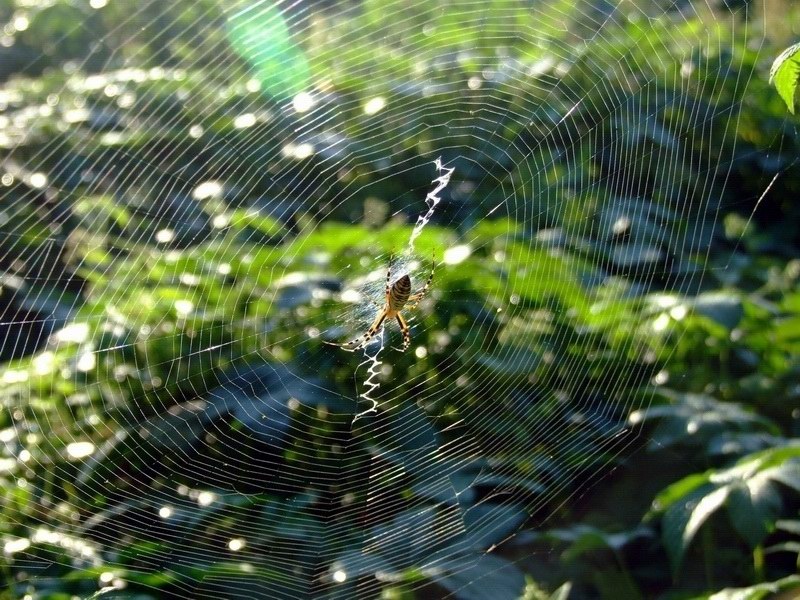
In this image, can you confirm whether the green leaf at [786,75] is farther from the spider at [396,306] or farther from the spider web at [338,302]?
the spider at [396,306]

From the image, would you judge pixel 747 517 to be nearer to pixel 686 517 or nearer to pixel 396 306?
pixel 686 517

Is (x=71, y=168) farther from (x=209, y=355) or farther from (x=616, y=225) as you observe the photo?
(x=616, y=225)

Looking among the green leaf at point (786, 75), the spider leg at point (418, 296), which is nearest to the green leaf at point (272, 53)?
the spider leg at point (418, 296)

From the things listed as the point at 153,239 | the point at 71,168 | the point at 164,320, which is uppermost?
the point at 71,168

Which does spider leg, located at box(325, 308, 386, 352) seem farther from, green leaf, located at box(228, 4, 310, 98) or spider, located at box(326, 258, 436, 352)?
green leaf, located at box(228, 4, 310, 98)

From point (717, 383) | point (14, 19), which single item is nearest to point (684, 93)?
point (717, 383)

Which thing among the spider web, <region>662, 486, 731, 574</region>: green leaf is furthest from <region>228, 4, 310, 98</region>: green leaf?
<region>662, 486, 731, 574</region>: green leaf

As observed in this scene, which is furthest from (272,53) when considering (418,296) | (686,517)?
(686,517)
